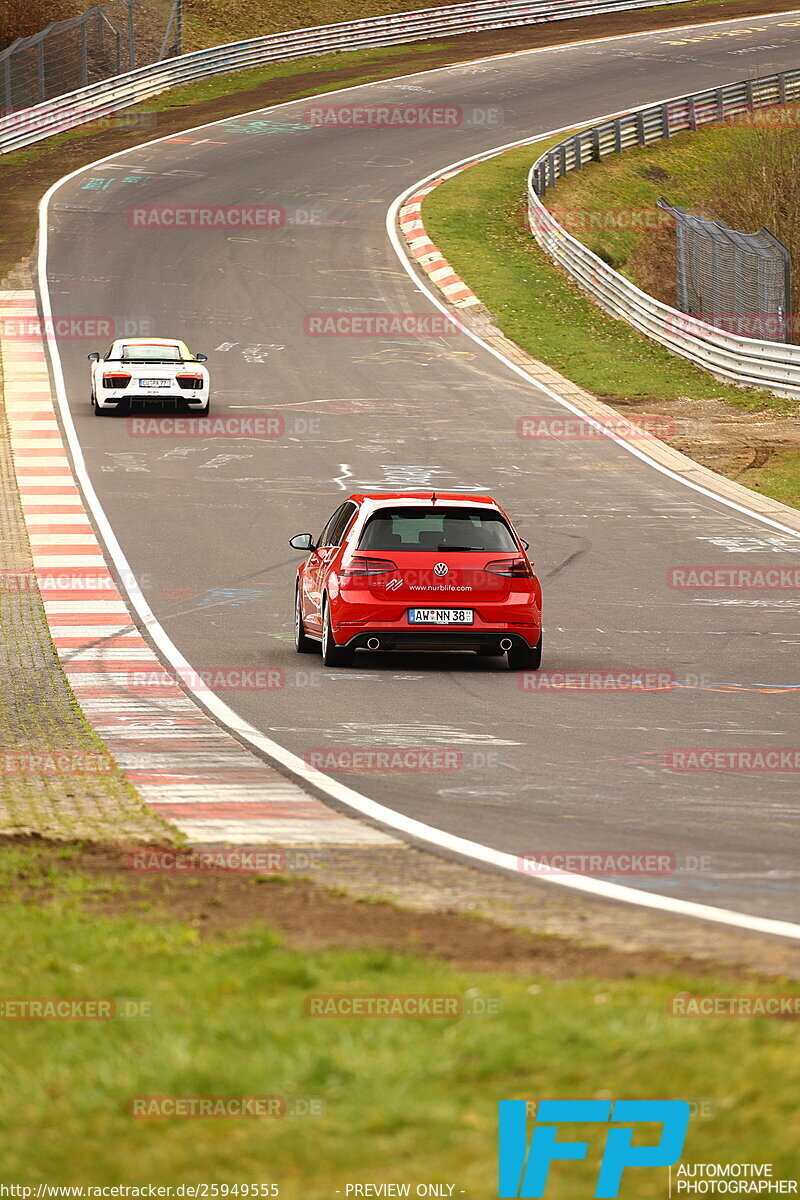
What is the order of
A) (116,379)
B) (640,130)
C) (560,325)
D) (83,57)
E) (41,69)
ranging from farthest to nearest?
(83,57)
(41,69)
(640,130)
(560,325)
(116,379)

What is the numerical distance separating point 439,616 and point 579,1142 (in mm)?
10733

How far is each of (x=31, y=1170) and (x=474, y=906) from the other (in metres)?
3.21

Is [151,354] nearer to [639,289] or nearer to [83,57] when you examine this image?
[639,289]

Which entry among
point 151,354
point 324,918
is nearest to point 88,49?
point 151,354

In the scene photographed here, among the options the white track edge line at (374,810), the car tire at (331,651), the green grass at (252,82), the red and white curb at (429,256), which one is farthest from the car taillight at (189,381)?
the green grass at (252,82)

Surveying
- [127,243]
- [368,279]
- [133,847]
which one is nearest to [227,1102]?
[133,847]

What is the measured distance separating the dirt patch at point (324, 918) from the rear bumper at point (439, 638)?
22.3 feet

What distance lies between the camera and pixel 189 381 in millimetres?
30500

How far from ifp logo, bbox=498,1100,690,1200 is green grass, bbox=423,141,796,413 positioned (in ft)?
96.2

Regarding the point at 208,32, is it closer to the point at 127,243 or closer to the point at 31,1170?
the point at 127,243

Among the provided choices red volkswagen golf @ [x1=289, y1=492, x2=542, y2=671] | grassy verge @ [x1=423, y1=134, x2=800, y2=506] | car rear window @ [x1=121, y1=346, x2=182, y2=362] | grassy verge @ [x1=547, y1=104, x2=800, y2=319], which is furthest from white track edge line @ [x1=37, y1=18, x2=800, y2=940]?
grassy verge @ [x1=547, y1=104, x2=800, y2=319]

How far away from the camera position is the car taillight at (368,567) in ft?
48.9

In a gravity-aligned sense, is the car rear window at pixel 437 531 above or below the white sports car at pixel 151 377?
below

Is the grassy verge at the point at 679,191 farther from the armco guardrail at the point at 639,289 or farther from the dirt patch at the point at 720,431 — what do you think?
the dirt patch at the point at 720,431
